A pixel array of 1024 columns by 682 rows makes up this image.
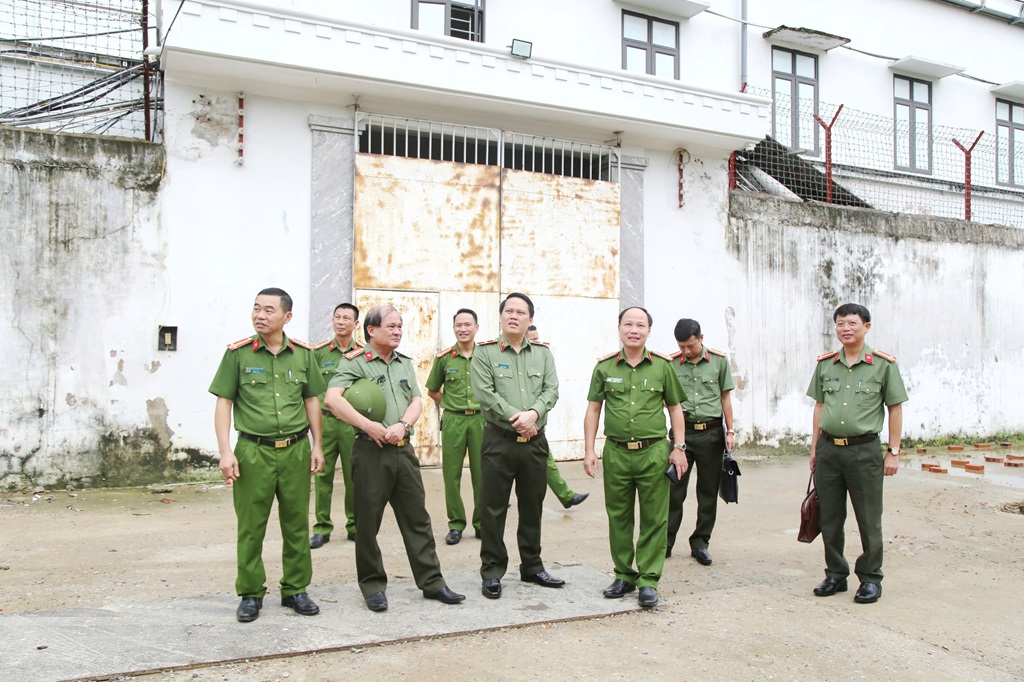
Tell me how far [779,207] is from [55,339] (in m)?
9.03

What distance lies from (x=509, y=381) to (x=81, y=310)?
5.12 m

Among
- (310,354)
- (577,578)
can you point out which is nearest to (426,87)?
(310,354)

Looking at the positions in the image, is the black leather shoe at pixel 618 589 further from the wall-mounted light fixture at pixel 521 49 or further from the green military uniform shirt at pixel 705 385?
the wall-mounted light fixture at pixel 521 49

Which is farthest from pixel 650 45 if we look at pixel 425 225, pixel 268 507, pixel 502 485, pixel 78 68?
pixel 268 507

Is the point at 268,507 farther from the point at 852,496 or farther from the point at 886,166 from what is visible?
the point at 886,166

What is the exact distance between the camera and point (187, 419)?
330 inches

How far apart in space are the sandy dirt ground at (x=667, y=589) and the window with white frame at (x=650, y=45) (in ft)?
23.6

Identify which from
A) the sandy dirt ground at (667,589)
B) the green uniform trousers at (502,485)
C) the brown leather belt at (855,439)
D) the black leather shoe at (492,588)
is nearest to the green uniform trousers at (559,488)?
the sandy dirt ground at (667,589)

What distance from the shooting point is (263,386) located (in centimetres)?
447

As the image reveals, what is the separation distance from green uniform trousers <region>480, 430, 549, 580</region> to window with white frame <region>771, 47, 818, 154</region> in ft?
34.6

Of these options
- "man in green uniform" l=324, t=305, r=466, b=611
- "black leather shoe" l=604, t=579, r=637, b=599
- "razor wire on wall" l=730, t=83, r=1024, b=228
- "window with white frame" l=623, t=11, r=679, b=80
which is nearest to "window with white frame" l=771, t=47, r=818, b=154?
"razor wire on wall" l=730, t=83, r=1024, b=228

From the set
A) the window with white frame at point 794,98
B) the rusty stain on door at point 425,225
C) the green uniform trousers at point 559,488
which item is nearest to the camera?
the green uniform trousers at point 559,488

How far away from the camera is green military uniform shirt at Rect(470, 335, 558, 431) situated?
16.1 ft

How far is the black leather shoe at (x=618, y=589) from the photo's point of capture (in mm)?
4875
